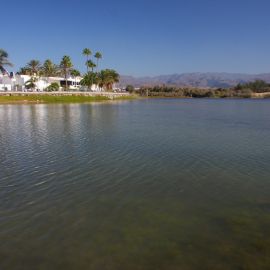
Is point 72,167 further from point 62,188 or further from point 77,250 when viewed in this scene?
point 77,250

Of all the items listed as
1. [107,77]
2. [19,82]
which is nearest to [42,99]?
[19,82]

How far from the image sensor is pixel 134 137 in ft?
101

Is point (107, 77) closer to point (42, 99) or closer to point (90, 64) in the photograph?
point (90, 64)

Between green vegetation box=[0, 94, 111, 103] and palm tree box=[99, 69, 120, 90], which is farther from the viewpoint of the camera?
palm tree box=[99, 69, 120, 90]

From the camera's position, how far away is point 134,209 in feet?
40.5

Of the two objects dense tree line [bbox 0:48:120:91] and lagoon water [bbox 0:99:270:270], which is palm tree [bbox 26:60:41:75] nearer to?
dense tree line [bbox 0:48:120:91]

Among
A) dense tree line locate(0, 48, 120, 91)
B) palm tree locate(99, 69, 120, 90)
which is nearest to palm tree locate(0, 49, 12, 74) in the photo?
dense tree line locate(0, 48, 120, 91)

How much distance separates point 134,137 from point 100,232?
20587mm

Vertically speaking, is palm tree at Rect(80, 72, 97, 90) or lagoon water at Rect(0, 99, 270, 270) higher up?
palm tree at Rect(80, 72, 97, 90)

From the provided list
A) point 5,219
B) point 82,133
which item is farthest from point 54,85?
point 5,219

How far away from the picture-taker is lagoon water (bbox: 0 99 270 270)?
350 inches

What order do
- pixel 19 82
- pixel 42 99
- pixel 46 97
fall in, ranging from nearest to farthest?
1. pixel 42 99
2. pixel 46 97
3. pixel 19 82

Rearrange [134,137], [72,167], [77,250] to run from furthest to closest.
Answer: [134,137]
[72,167]
[77,250]

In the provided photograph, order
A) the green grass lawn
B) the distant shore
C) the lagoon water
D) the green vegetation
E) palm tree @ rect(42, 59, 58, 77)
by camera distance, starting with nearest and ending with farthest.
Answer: the lagoon water, the green grass lawn, the green vegetation, the distant shore, palm tree @ rect(42, 59, 58, 77)
